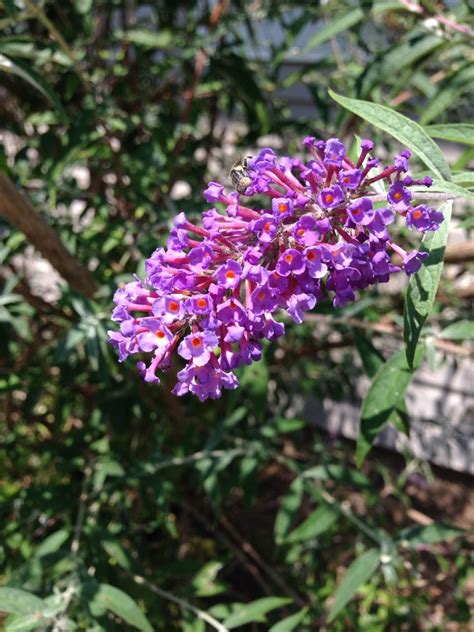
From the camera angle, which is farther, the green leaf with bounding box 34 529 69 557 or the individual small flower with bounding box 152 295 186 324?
the green leaf with bounding box 34 529 69 557

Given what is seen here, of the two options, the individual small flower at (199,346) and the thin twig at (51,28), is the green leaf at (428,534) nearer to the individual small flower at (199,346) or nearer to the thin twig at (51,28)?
the individual small flower at (199,346)

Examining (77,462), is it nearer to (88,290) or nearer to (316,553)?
(88,290)

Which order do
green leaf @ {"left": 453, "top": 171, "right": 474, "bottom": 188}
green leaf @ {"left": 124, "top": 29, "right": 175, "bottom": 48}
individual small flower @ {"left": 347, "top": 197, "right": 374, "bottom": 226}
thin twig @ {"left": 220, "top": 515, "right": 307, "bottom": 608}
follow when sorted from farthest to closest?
thin twig @ {"left": 220, "top": 515, "right": 307, "bottom": 608}, green leaf @ {"left": 124, "top": 29, "right": 175, "bottom": 48}, green leaf @ {"left": 453, "top": 171, "right": 474, "bottom": 188}, individual small flower @ {"left": 347, "top": 197, "right": 374, "bottom": 226}

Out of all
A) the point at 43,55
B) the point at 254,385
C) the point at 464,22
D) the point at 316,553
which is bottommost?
the point at 316,553

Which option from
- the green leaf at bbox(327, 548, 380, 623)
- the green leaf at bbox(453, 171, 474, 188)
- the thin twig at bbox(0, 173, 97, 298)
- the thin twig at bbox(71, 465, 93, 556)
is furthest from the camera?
the thin twig at bbox(71, 465, 93, 556)

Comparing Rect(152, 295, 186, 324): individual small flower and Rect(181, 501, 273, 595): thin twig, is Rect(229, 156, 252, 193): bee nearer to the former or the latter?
Rect(152, 295, 186, 324): individual small flower

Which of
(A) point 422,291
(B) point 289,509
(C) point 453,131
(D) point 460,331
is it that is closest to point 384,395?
(D) point 460,331

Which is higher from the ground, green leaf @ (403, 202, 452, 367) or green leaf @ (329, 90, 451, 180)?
green leaf @ (329, 90, 451, 180)

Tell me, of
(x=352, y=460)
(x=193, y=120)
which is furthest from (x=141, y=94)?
(x=352, y=460)

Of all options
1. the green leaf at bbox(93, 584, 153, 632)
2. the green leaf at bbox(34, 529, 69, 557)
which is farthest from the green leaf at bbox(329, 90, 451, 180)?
the green leaf at bbox(34, 529, 69, 557)
